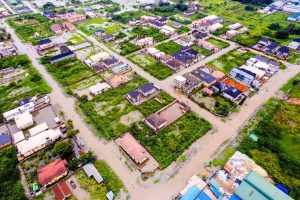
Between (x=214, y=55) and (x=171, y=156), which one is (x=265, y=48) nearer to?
(x=214, y=55)

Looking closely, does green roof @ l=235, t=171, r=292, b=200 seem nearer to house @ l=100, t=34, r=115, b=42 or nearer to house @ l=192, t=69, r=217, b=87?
house @ l=192, t=69, r=217, b=87

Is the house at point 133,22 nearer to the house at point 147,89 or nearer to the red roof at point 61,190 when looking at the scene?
the house at point 147,89

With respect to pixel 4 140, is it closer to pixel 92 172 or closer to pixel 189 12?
pixel 92 172

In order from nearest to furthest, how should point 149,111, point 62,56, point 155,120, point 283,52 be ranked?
1. point 155,120
2. point 149,111
3. point 62,56
4. point 283,52

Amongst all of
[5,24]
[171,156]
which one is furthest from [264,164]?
[5,24]

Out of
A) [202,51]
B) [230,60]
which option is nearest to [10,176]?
[202,51]

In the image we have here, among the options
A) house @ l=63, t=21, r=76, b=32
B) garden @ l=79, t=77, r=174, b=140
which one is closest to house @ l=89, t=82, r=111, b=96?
garden @ l=79, t=77, r=174, b=140
